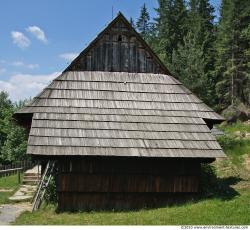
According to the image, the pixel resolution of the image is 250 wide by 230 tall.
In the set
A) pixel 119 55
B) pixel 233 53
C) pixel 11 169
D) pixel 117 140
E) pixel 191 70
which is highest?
pixel 233 53

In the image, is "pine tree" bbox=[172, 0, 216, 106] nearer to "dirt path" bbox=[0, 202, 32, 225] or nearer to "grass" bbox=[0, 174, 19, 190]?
"grass" bbox=[0, 174, 19, 190]

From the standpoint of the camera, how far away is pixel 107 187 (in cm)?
1459

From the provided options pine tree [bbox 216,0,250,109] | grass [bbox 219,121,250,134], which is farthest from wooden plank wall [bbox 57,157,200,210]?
pine tree [bbox 216,0,250,109]

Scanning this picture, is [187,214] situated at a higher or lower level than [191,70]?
lower

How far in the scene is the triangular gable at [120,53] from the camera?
679 inches

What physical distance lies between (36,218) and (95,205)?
2.03m

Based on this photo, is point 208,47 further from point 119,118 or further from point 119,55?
point 119,118

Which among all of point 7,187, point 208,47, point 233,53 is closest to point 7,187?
point 7,187

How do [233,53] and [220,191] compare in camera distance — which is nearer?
[220,191]

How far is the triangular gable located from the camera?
17234 millimetres

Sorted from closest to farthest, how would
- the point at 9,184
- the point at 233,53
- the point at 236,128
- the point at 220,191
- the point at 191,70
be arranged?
1. the point at 220,191
2. the point at 9,184
3. the point at 236,128
4. the point at 191,70
5. the point at 233,53

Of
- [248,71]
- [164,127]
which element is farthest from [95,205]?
[248,71]

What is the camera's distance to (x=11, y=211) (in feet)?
50.1

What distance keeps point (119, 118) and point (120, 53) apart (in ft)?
10.8
